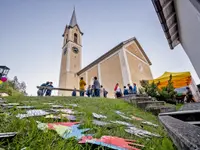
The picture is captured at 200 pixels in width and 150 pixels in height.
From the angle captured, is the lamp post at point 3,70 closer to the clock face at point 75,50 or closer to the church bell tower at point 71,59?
the church bell tower at point 71,59

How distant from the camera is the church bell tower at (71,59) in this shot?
2262cm

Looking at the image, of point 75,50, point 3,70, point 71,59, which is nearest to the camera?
point 3,70

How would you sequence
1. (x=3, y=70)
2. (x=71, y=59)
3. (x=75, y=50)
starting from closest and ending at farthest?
(x=3, y=70)
(x=71, y=59)
(x=75, y=50)

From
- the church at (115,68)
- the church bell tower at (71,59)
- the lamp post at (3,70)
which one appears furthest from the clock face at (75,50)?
the lamp post at (3,70)

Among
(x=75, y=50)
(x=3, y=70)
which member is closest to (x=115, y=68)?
(x=3, y=70)

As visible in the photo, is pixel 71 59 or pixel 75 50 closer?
pixel 71 59

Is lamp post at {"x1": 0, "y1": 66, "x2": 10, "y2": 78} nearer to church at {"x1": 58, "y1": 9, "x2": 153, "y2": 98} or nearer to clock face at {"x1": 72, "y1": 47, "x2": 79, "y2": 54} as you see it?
church at {"x1": 58, "y1": 9, "x2": 153, "y2": 98}

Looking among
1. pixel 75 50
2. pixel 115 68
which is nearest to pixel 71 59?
pixel 75 50

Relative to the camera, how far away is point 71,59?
24.9 meters

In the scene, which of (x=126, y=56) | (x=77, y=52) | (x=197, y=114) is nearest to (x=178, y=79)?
(x=126, y=56)

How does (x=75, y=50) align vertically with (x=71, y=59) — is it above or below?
above

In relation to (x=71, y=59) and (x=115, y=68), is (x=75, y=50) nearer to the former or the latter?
(x=71, y=59)

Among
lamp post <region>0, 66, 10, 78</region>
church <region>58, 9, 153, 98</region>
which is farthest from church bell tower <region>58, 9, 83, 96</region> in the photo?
lamp post <region>0, 66, 10, 78</region>

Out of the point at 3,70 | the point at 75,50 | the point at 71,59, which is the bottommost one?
the point at 3,70
